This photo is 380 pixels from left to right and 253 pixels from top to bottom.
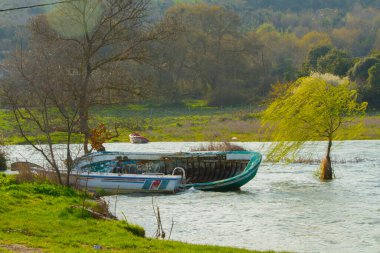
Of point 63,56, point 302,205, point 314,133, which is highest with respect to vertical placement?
point 63,56

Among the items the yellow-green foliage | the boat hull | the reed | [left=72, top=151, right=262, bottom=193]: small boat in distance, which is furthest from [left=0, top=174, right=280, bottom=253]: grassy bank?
the reed

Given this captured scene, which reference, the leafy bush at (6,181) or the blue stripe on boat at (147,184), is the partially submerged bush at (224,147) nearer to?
the blue stripe on boat at (147,184)

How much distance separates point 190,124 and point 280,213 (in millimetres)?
48891

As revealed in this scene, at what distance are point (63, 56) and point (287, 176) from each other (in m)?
18.2

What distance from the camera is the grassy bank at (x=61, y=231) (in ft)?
49.1

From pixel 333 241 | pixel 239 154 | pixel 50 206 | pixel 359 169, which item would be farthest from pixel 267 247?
pixel 359 169

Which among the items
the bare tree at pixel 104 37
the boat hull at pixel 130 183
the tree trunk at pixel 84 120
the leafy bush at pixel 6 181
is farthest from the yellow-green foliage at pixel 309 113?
the leafy bush at pixel 6 181

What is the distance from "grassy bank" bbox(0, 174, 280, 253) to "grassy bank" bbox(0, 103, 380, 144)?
35.1 meters

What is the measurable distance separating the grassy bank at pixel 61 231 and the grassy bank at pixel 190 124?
35.1 meters

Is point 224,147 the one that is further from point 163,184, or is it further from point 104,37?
point 163,184

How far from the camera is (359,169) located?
38906mm

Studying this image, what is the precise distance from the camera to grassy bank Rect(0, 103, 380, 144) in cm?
6425

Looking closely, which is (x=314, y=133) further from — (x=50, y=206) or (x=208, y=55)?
(x=208, y=55)


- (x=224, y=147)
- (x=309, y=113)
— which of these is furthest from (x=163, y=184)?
(x=224, y=147)
